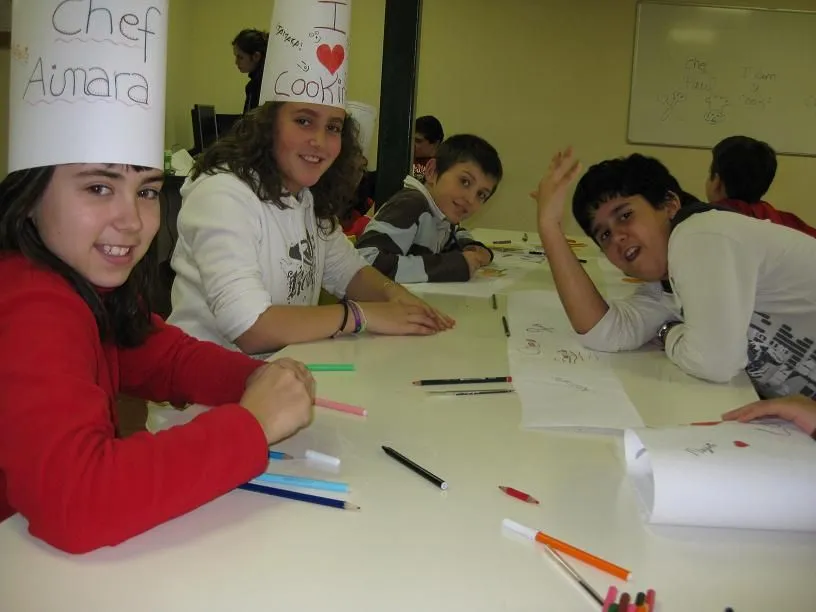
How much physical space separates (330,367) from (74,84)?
511 millimetres

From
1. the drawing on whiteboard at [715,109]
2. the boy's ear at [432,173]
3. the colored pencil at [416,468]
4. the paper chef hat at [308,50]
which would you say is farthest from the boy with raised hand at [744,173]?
the colored pencil at [416,468]

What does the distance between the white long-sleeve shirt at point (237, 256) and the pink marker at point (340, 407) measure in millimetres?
320

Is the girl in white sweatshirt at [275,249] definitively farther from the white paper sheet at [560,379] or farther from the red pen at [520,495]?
the red pen at [520,495]

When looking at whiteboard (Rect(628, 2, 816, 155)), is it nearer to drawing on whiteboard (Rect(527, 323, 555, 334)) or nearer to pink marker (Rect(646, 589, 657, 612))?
drawing on whiteboard (Rect(527, 323, 555, 334))

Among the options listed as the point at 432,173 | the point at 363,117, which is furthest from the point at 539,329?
the point at 363,117

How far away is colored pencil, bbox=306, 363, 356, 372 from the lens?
1.10m

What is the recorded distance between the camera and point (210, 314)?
4.53 ft

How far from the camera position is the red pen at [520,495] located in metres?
0.72

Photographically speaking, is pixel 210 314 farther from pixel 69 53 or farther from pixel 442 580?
pixel 442 580

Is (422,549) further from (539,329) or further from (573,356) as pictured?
(539,329)

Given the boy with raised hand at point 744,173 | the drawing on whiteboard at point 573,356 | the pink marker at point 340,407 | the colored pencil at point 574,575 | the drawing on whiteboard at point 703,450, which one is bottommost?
the colored pencil at point 574,575

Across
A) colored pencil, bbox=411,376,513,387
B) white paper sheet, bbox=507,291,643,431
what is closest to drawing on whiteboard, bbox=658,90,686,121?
white paper sheet, bbox=507,291,643,431

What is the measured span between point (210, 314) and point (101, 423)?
742 millimetres

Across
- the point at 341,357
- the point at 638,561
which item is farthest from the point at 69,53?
the point at 638,561
